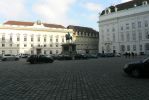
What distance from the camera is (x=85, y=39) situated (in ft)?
417

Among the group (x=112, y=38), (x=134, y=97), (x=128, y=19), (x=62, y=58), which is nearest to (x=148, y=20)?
(x=128, y=19)

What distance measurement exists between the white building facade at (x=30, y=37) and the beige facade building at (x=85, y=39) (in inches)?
293

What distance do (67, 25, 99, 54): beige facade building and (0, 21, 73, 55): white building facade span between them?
7441 millimetres

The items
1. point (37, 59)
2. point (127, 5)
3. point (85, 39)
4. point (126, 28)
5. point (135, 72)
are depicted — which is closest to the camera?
point (135, 72)

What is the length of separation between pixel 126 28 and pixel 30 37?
40.1 m

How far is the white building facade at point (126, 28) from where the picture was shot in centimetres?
9612

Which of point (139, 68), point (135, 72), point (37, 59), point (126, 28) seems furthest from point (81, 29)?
point (139, 68)

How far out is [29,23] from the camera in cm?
11100

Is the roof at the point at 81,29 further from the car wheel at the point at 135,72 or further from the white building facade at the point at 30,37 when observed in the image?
the car wheel at the point at 135,72

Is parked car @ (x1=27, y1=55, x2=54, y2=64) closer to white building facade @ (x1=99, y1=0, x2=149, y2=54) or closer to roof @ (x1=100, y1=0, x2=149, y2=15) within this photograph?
white building facade @ (x1=99, y1=0, x2=149, y2=54)

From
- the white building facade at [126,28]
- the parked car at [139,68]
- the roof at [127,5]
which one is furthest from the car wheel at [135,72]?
the roof at [127,5]

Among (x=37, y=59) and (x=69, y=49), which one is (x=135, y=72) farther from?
(x=69, y=49)

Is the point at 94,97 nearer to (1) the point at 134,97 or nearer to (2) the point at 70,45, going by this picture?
(1) the point at 134,97

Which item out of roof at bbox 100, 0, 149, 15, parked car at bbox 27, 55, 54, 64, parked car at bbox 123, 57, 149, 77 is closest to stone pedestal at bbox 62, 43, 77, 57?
parked car at bbox 27, 55, 54, 64
